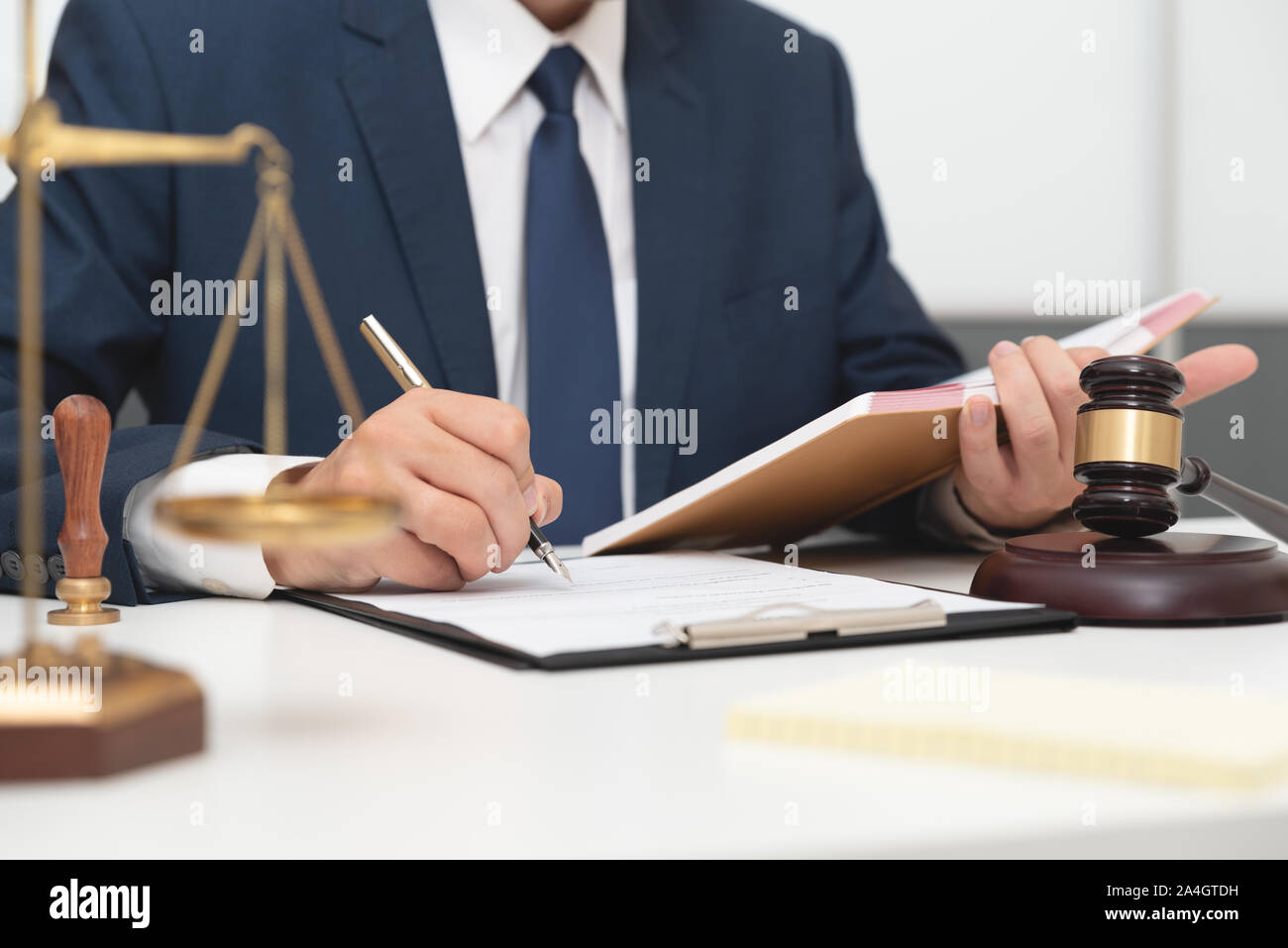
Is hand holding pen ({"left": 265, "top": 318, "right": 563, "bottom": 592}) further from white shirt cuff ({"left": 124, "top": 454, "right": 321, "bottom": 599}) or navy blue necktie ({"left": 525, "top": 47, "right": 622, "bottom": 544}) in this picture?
navy blue necktie ({"left": 525, "top": 47, "right": 622, "bottom": 544})

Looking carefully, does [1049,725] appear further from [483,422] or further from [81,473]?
[81,473]

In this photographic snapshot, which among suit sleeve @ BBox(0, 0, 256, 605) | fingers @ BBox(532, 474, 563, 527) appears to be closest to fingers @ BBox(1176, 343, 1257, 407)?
fingers @ BBox(532, 474, 563, 527)

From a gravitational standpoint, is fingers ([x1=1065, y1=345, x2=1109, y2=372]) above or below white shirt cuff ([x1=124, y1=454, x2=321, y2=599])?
above

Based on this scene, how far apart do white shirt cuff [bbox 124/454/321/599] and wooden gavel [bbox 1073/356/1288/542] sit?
1.70 ft

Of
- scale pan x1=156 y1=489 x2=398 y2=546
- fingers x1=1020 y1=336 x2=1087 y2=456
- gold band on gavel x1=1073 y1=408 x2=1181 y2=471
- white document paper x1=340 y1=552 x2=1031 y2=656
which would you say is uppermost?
fingers x1=1020 y1=336 x2=1087 y2=456

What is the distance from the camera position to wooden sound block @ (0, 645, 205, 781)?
0.35m

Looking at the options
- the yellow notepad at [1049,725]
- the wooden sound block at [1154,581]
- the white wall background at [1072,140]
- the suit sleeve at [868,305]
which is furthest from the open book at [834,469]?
the white wall background at [1072,140]

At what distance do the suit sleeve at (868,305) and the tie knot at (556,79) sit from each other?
436 millimetres

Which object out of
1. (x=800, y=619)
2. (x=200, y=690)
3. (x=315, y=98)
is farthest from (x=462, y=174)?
(x=200, y=690)

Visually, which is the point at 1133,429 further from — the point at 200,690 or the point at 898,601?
the point at 200,690

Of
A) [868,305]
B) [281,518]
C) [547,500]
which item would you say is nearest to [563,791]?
[281,518]

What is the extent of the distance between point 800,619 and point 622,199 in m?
0.97

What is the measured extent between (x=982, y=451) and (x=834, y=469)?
142mm

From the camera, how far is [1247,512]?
791 millimetres
